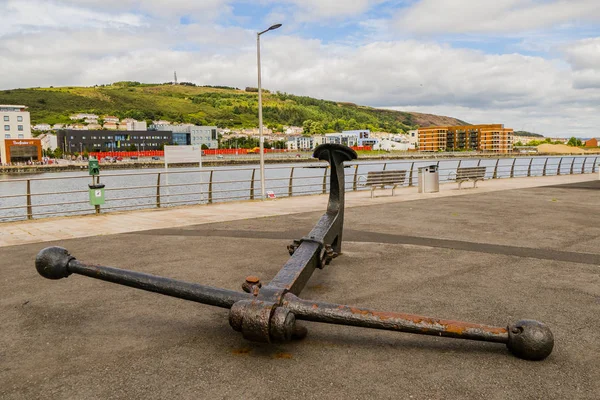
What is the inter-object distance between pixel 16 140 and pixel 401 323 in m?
133

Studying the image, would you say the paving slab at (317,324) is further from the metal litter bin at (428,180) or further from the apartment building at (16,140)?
the apartment building at (16,140)

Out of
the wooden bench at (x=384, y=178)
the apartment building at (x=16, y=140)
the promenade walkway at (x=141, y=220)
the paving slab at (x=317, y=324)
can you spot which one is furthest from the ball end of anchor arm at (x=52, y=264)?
the apartment building at (x=16, y=140)

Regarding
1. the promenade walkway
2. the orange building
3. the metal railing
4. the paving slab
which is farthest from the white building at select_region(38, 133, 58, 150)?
the paving slab

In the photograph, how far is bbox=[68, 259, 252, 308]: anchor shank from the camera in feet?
10.2

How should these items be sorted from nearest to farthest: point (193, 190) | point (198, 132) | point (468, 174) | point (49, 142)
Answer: point (468, 174) → point (193, 190) → point (49, 142) → point (198, 132)

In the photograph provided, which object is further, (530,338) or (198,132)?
(198,132)

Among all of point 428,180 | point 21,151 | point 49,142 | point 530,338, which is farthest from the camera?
point 49,142

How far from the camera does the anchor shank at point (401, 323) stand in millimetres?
2848

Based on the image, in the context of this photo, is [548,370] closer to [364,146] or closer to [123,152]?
[123,152]

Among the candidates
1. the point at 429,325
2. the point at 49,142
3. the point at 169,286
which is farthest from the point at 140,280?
the point at 49,142

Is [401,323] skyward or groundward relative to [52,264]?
groundward

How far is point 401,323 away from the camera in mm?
2861

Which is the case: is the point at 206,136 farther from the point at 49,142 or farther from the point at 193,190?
the point at 193,190

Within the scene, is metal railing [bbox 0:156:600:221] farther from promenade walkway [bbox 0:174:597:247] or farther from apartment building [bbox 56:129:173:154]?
apartment building [bbox 56:129:173:154]
